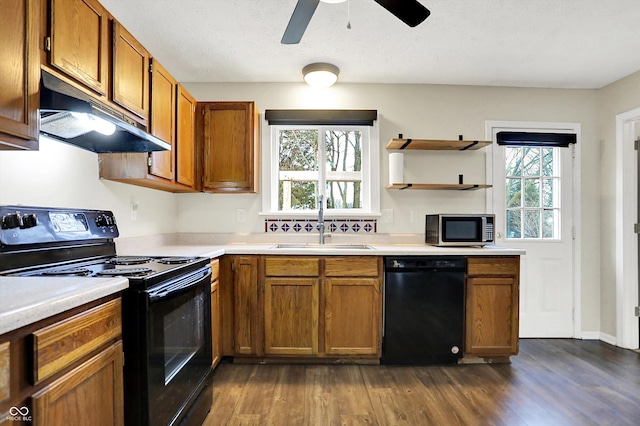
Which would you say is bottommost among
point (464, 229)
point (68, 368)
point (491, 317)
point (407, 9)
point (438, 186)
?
point (491, 317)

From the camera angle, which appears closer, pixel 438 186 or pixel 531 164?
pixel 438 186

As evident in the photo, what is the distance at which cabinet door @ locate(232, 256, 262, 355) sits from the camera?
8.14ft

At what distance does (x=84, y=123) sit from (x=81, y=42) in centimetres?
34

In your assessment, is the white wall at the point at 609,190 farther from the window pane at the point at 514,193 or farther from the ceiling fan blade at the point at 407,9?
the ceiling fan blade at the point at 407,9

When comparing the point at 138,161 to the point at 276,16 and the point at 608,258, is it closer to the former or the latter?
the point at 276,16

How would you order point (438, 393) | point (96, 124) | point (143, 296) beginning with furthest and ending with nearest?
point (438, 393)
point (96, 124)
point (143, 296)

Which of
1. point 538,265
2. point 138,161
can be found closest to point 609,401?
point 538,265

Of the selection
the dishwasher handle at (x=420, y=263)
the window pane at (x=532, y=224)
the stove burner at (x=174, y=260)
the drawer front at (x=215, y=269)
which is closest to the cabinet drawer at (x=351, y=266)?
the dishwasher handle at (x=420, y=263)

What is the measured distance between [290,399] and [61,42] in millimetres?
2126

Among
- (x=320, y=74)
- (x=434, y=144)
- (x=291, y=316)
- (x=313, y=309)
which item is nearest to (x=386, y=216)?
(x=434, y=144)

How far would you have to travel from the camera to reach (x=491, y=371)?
7.96ft

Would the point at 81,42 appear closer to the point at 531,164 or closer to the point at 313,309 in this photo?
the point at 313,309

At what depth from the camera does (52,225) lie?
5.20 ft

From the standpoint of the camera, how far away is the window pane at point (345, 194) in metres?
3.18
